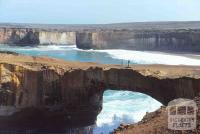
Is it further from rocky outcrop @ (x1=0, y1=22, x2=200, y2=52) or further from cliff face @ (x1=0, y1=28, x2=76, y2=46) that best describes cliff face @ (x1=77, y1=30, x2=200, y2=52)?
cliff face @ (x1=0, y1=28, x2=76, y2=46)

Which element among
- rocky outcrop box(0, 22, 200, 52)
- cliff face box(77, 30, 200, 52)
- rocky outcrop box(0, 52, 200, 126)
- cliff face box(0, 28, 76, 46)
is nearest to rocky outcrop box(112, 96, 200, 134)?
rocky outcrop box(0, 52, 200, 126)

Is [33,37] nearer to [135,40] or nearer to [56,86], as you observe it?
[135,40]

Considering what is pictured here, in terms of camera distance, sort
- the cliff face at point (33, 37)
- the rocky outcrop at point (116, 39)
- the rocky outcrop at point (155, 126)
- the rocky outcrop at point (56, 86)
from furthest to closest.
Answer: the cliff face at point (33, 37) < the rocky outcrop at point (116, 39) < the rocky outcrop at point (56, 86) < the rocky outcrop at point (155, 126)

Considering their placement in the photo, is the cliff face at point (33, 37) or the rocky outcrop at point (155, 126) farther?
the cliff face at point (33, 37)

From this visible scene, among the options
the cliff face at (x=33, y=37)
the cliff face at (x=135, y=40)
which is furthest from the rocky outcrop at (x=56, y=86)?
the cliff face at (x=33, y=37)

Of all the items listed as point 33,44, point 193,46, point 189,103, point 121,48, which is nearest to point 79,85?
point 189,103

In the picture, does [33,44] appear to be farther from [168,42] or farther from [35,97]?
[35,97]

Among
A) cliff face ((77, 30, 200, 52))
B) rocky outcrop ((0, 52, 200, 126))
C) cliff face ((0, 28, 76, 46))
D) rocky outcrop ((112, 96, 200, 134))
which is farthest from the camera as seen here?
cliff face ((0, 28, 76, 46))

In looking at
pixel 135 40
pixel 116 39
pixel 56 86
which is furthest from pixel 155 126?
pixel 116 39

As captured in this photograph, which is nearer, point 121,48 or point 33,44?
point 121,48

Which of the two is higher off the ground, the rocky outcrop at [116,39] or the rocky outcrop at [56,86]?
the rocky outcrop at [56,86]

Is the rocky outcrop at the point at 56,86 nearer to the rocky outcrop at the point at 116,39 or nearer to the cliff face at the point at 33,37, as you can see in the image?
the rocky outcrop at the point at 116,39
